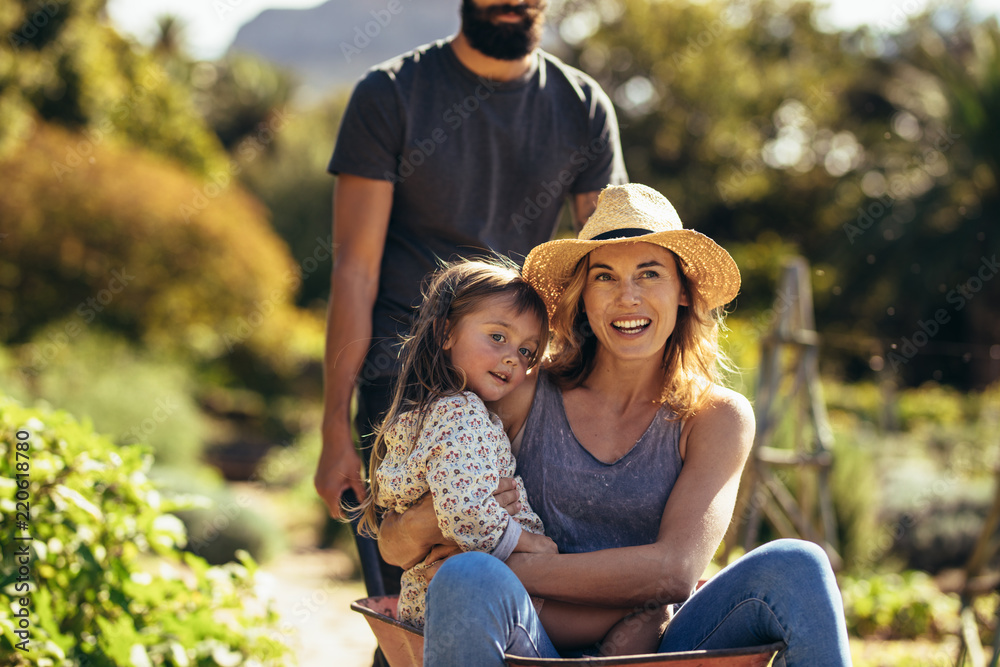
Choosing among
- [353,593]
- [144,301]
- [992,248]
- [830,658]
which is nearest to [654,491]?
[830,658]

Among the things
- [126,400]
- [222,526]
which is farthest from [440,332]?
[126,400]

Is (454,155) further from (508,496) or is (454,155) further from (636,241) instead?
(508,496)

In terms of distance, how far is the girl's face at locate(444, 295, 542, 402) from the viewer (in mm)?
1863

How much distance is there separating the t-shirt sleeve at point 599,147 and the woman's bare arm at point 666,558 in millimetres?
1001

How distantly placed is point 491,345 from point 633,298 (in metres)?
0.32

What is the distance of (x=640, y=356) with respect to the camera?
6.23 feet

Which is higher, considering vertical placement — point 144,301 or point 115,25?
point 115,25

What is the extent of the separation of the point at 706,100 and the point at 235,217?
11223 millimetres

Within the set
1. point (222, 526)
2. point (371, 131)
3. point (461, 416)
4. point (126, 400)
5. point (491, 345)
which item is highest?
point (371, 131)

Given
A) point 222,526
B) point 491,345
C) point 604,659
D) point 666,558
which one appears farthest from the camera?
point 222,526

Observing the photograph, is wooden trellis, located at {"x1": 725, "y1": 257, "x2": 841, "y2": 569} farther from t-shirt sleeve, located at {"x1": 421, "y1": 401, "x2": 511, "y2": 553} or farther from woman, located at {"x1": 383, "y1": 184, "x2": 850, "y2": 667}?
t-shirt sleeve, located at {"x1": 421, "y1": 401, "x2": 511, "y2": 553}

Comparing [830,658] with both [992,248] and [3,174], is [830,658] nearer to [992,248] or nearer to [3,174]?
[992,248]

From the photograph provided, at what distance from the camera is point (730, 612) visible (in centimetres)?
156

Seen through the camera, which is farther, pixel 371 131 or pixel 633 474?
pixel 371 131
